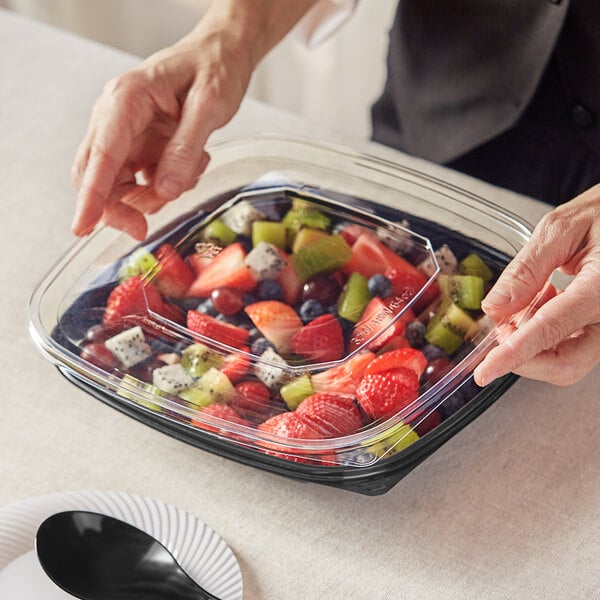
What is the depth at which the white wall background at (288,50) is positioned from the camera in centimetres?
228

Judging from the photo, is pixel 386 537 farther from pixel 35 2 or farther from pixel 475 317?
pixel 35 2

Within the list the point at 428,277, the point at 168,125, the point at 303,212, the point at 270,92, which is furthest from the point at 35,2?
the point at 428,277

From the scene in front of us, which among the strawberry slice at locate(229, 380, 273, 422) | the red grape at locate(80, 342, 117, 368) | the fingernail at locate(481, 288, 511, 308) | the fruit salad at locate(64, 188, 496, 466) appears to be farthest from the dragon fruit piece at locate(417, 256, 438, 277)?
the red grape at locate(80, 342, 117, 368)

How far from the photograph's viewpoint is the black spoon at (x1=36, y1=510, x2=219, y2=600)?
0.72 m

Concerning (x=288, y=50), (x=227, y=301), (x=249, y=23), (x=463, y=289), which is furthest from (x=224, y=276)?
(x=288, y=50)

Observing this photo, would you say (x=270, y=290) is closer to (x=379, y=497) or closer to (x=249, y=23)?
(x=379, y=497)

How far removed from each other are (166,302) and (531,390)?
373 millimetres

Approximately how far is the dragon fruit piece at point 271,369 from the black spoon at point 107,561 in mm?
170

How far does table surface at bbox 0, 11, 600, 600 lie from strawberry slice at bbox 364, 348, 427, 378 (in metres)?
0.10

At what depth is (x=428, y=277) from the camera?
90 centimetres

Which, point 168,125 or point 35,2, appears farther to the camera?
point 35,2

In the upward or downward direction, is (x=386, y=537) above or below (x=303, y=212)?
below

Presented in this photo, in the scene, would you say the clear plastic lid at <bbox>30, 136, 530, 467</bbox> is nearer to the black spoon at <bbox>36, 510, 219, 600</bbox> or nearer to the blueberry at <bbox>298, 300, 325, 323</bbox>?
the blueberry at <bbox>298, 300, 325, 323</bbox>

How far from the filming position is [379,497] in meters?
0.82
